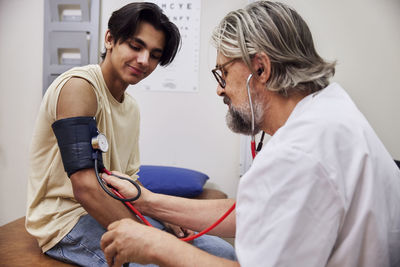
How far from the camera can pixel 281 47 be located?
2.95ft

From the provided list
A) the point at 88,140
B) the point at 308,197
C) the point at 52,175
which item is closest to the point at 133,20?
the point at 88,140

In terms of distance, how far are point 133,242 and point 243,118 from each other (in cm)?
54

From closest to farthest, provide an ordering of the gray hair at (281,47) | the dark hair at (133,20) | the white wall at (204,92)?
the gray hair at (281,47)
the dark hair at (133,20)
the white wall at (204,92)

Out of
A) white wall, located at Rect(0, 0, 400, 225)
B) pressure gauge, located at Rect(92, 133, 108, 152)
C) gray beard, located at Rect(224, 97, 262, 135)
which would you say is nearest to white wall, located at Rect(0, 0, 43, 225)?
white wall, located at Rect(0, 0, 400, 225)

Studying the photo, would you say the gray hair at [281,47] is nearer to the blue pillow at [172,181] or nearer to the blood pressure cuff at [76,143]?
the blood pressure cuff at [76,143]

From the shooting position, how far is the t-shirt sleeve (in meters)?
0.60

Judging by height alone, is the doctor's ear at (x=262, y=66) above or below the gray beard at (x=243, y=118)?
above

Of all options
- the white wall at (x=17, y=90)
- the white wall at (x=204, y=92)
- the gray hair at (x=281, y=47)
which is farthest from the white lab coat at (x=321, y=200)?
the white wall at (x=17, y=90)

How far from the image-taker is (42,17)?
2.39 m

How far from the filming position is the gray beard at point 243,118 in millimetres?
961

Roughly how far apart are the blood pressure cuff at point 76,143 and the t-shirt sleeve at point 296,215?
0.60 meters

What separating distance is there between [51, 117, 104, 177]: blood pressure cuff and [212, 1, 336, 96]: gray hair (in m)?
0.55

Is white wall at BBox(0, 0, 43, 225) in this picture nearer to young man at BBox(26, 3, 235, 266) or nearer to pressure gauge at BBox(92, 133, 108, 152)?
young man at BBox(26, 3, 235, 266)

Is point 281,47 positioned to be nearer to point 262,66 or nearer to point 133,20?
point 262,66
